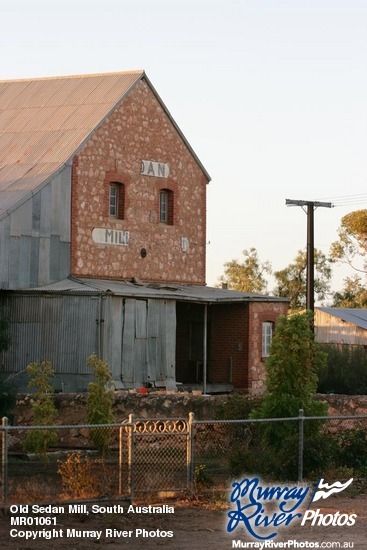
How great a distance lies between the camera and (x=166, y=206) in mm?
37688

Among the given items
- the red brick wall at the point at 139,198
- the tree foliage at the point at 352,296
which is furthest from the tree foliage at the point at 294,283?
the red brick wall at the point at 139,198

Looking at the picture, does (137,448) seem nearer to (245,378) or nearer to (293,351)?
(293,351)

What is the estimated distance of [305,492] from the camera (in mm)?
17328

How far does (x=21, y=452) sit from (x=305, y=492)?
7.64 m

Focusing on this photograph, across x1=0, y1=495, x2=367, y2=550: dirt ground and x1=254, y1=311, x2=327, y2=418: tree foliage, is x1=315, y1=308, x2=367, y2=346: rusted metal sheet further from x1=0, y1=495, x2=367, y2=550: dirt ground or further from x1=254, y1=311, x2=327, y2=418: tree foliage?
x1=0, y1=495, x2=367, y2=550: dirt ground

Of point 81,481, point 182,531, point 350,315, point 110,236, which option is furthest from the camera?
point 350,315

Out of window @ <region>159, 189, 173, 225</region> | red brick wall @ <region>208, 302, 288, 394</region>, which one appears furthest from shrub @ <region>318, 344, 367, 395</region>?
window @ <region>159, 189, 173, 225</region>

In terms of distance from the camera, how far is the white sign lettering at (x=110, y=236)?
113 ft

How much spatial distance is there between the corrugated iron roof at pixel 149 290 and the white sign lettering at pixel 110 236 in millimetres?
1212

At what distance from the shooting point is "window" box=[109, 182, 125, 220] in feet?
116

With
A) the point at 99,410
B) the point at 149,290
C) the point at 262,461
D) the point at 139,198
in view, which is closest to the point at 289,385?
the point at 262,461

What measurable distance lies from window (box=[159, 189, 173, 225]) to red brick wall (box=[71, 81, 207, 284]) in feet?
0.48

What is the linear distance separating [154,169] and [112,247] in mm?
3271

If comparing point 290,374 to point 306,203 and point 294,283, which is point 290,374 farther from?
point 294,283
